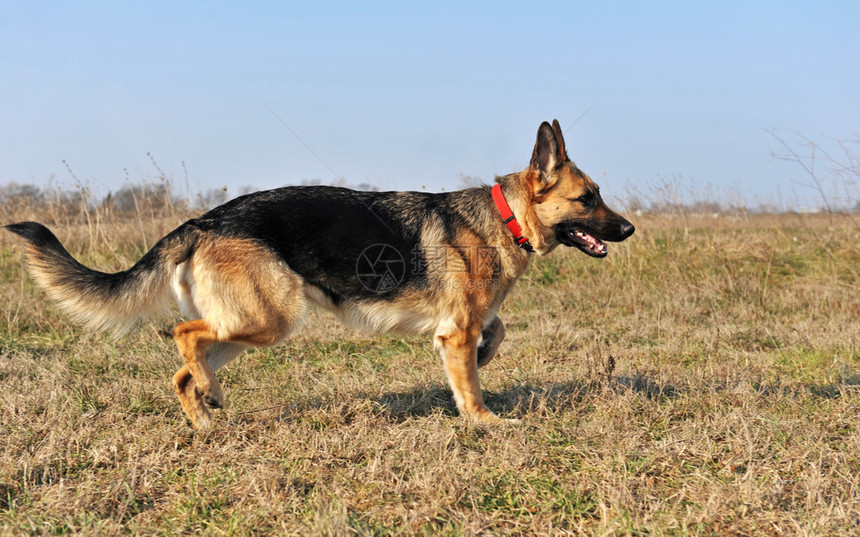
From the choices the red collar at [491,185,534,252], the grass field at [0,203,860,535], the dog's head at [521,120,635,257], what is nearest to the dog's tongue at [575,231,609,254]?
the dog's head at [521,120,635,257]

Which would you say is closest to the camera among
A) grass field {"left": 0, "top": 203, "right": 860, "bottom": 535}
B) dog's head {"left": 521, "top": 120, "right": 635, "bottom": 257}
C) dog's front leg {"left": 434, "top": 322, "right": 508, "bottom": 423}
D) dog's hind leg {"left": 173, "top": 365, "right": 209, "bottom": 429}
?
grass field {"left": 0, "top": 203, "right": 860, "bottom": 535}

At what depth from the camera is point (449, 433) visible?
3.40m

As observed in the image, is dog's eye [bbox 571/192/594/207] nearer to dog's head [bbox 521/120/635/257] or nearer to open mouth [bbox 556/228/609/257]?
dog's head [bbox 521/120/635/257]

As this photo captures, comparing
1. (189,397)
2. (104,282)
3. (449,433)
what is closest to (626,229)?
(449,433)

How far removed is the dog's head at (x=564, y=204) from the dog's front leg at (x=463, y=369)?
2.64 feet

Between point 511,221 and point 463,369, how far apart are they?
3.16 ft

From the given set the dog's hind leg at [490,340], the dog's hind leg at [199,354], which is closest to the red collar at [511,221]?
the dog's hind leg at [490,340]

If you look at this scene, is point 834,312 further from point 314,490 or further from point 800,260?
point 314,490

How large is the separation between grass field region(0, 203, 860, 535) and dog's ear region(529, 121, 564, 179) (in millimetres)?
1294

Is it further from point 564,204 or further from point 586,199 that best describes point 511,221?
point 586,199

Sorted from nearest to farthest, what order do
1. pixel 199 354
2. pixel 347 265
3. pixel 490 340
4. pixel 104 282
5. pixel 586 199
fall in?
pixel 199 354 < pixel 104 282 < pixel 347 265 < pixel 586 199 < pixel 490 340

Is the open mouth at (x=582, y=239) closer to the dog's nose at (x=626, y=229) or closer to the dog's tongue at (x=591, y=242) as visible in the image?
the dog's tongue at (x=591, y=242)

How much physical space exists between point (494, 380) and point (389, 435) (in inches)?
52.9

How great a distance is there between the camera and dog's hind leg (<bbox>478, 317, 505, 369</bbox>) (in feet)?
14.1
